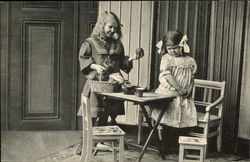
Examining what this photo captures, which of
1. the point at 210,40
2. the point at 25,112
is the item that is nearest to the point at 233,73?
the point at 210,40

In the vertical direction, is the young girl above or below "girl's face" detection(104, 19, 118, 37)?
below

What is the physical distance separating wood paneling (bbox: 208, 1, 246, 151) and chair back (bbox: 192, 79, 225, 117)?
5.5 inches

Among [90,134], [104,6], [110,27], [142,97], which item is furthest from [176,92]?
[104,6]

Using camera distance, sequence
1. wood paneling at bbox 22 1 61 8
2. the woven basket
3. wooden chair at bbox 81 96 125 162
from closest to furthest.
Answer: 1. wooden chair at bbox 81 96 125 162
2. the woven basket
3. wood paneling at bbox 22 1 61 8

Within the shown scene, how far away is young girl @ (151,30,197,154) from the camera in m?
4.70

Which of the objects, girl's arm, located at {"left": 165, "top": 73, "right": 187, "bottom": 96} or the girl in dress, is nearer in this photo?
the girl in dress

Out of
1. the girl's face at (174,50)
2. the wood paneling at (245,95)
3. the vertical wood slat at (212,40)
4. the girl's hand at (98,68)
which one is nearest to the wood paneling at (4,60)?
the girl's hand at (98,68)

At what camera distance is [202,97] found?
535 cm

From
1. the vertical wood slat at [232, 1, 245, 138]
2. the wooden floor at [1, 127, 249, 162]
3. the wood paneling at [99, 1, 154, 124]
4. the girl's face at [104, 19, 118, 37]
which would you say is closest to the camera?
the girl's face at [104, 19, 118, 37]

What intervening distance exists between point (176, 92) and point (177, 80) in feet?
0.44

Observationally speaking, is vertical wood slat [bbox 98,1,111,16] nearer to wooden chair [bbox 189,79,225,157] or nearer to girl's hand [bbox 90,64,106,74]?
girl's hand [bbox 90,64,106,74]

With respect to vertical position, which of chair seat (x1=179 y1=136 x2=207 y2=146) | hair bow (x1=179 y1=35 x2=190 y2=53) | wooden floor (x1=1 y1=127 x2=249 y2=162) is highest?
hair bow (x1=179 y1=35 x2=190 y2=53)

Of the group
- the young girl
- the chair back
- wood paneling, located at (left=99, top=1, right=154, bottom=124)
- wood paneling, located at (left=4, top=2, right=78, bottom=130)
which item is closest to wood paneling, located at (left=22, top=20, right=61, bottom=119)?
wood paneling, located at (left=4, top=2, right=78, bottom=130)

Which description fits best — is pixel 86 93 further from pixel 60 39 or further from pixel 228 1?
pixel 228 1
